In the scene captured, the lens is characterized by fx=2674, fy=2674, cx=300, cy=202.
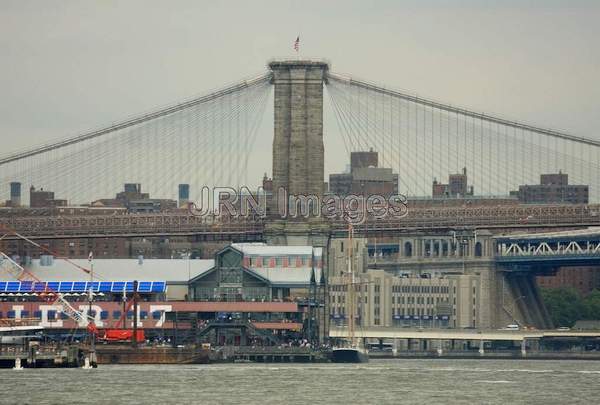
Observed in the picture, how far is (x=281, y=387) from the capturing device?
175500mm

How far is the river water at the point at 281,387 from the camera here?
161750mm

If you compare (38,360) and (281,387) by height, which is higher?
(38,360)

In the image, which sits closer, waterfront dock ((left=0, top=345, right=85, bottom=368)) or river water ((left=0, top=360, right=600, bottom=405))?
river water ((left=0, top=360, right=600, bottom=405))

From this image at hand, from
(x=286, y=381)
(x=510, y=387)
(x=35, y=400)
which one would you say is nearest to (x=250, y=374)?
(x=286, y=381)

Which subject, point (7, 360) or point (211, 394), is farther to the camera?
point (7, 360)

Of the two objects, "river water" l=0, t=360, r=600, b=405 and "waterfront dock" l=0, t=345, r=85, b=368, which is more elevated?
"waterfront dock" l=0, t=345, r=85, b=368

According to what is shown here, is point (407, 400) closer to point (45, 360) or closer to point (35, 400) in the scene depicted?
point (35, 400)

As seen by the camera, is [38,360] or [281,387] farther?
[38,360]

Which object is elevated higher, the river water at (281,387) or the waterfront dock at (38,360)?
the waterfront dock at (38,360)

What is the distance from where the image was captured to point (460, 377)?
636 feet

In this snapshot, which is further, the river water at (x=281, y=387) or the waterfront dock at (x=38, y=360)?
the waterfront dock at (x=38, y=360)

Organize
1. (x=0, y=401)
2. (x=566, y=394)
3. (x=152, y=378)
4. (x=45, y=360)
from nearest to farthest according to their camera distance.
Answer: (x=0, y=401)
(x=566, y=394)
(x=152, y=378)
(x=45, y=360)

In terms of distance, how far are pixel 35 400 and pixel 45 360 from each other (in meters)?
39.4

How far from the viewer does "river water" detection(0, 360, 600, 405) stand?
161750mm
